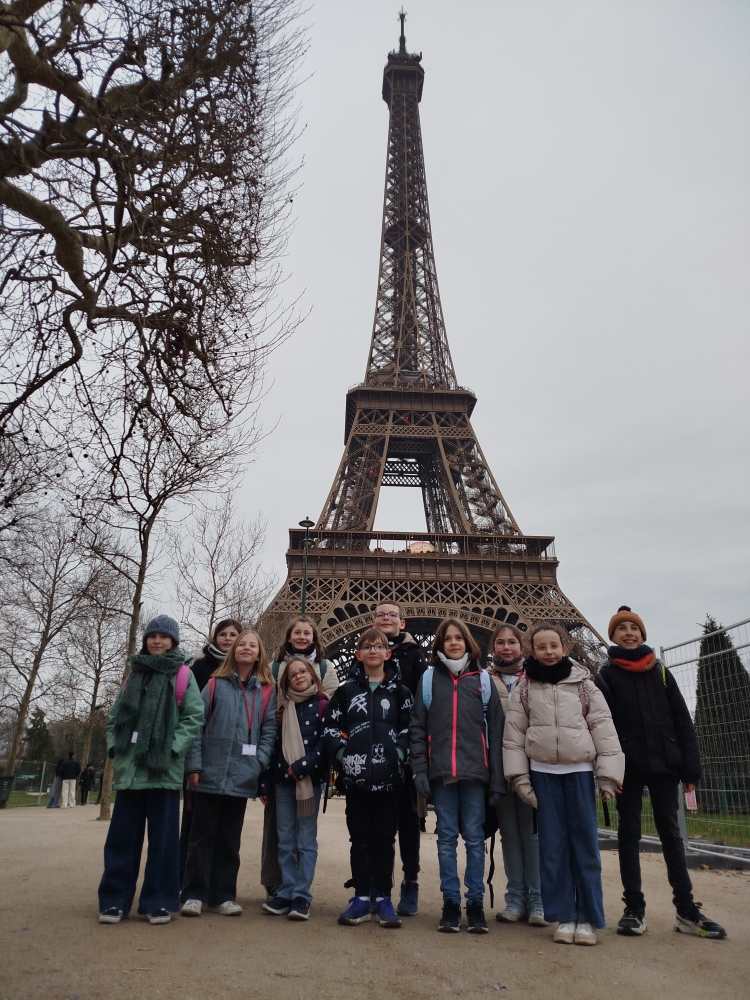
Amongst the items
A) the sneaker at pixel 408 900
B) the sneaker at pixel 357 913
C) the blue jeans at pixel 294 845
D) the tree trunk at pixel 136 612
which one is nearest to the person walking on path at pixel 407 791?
the sneaker at pixel 408 900

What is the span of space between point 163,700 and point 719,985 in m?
3.32

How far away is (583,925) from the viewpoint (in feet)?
13.4

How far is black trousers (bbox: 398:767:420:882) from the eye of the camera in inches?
190

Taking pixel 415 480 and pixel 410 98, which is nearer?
pixel 415 480

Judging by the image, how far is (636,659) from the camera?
4871mm

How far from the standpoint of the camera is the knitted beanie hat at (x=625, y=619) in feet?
16.2

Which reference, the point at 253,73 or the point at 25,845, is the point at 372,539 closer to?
the point at 25,845

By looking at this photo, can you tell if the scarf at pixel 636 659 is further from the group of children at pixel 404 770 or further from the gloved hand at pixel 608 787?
the gloved hand at pixel 608 787

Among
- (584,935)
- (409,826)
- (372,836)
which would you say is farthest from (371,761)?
(584,935)

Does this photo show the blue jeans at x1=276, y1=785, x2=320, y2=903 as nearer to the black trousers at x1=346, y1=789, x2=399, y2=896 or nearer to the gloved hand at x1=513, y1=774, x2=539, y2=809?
the black trousers at x1=346, y1=789, x2=399, y2=896

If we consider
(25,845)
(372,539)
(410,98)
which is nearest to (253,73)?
(25,845)

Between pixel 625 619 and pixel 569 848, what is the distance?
1509 mm

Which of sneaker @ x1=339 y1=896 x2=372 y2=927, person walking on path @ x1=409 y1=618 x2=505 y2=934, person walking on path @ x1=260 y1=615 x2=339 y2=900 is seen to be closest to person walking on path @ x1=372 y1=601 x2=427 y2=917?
person walking on path @ x1=409 y1=618 x2=505 y2=934

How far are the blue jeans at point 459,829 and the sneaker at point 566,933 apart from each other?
0.46m
